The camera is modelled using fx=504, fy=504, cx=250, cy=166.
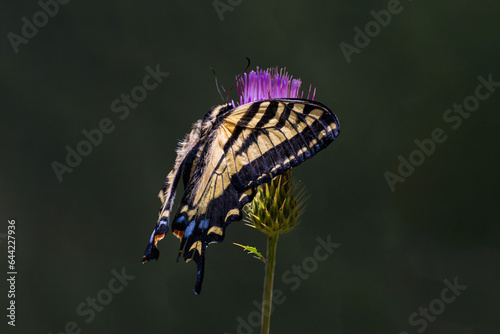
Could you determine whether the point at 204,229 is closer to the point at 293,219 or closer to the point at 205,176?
the point at 205,176

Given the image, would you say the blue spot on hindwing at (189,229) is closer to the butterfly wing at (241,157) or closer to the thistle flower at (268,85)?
the butterfly wing at (241,157)

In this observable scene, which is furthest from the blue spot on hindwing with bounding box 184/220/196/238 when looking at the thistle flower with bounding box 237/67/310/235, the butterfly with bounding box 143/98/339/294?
the thistle flower with bounding box 237/67/310/235

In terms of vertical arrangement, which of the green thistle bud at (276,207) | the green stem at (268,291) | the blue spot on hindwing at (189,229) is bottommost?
the green stem at (268,291)

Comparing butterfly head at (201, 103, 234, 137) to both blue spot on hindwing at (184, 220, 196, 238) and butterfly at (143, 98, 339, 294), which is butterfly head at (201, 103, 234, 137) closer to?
butterfly at (143, 98, 339, 294)

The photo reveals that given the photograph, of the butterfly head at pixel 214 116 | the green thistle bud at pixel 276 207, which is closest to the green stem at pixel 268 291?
the green thistle bud at pixel 276 207

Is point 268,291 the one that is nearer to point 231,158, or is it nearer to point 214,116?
point 231,158

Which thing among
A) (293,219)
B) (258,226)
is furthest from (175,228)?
(293,219)
